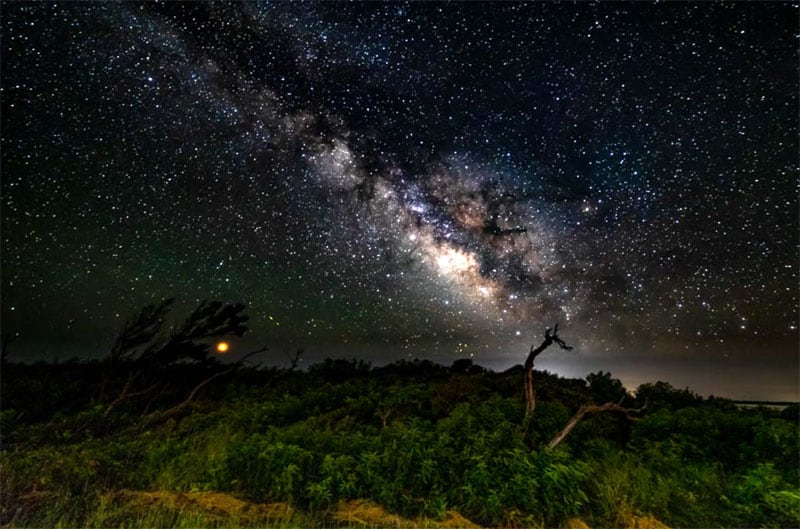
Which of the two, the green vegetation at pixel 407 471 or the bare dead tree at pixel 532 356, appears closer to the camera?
the green vegetation at pixel 407 471

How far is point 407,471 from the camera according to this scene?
24.2 feet

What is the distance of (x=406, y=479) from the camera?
7.27 metres

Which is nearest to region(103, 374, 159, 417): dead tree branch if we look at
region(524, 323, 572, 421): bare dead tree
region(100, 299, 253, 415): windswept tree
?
region(100, 299, 253, 415): windswept tree

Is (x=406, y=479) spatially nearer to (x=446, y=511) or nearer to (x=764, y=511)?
(x=446, y=511)

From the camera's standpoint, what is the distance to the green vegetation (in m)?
6.57

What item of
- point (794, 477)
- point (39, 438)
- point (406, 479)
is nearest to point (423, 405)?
point (406, 479)

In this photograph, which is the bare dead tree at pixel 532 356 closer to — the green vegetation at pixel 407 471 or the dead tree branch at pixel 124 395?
the green vegetation at pixel 407 471

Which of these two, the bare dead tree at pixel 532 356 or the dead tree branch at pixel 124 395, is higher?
the bare dead tree at pixel 532 356

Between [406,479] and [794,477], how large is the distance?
659cm

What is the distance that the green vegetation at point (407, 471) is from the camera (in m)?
6.57

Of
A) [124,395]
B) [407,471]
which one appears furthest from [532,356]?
[124,395]

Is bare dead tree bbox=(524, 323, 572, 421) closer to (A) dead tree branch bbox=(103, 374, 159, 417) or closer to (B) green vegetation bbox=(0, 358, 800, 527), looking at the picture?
(B) green vegetation bbox=(0, 358, 800, 527)

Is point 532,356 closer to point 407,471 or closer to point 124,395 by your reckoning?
point 407,471

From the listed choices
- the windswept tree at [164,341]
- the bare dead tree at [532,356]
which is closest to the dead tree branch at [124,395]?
the windswept tree at [164,341]
